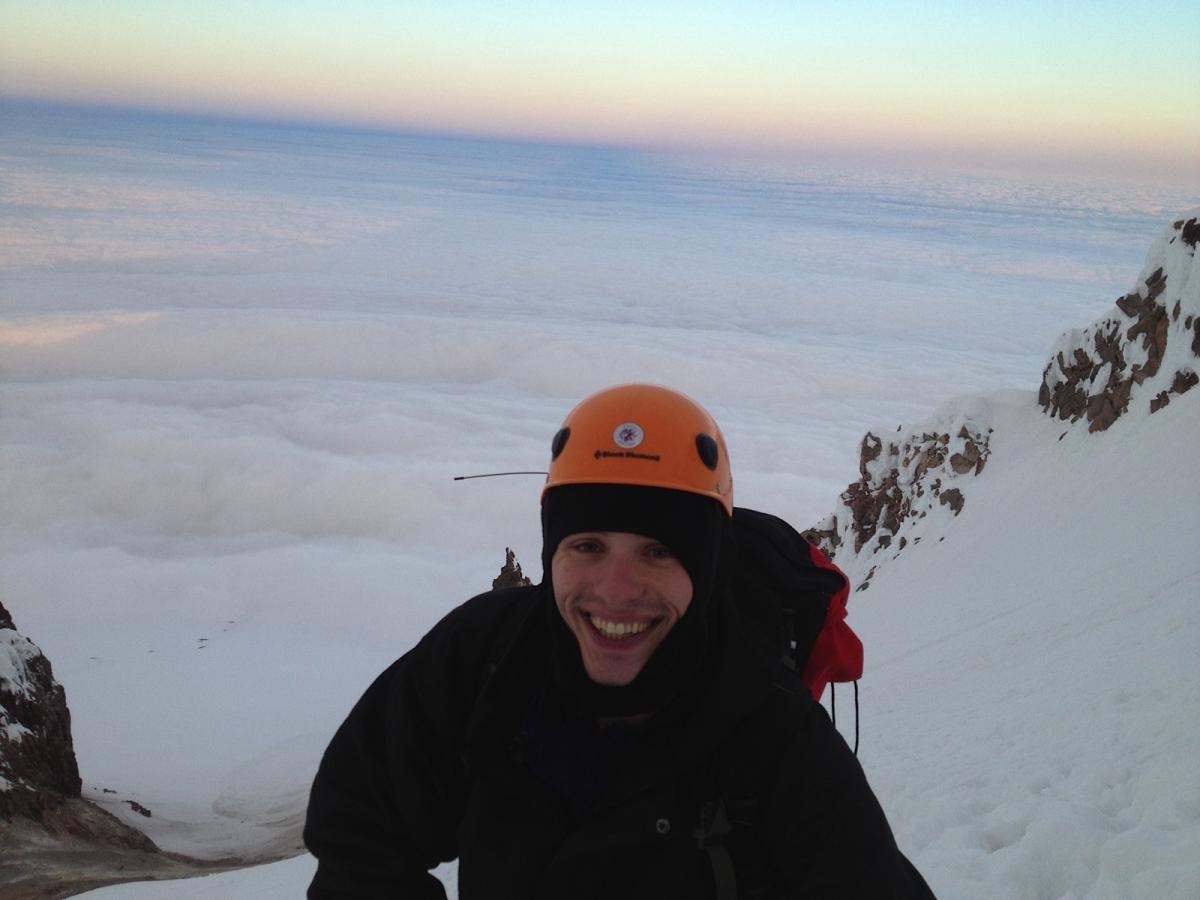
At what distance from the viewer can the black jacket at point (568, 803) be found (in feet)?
5.07

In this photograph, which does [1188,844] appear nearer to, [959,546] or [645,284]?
[959,546]

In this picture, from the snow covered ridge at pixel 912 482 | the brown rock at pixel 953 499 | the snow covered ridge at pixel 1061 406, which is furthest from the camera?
the snow covered ridge at pixel 912 482

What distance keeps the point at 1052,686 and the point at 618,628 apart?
4232mm

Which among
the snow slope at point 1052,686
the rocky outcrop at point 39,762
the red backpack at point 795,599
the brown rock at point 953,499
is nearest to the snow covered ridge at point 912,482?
the brown rock at point 953,499

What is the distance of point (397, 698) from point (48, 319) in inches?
2964

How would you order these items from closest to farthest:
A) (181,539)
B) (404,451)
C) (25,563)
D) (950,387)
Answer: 1. (25,563)
2. (181,539)
3. (404,451)
4. (950,387)

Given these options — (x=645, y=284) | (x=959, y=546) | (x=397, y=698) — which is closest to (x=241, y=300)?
(x=645, y=284)

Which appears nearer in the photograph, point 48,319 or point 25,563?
point 25,563

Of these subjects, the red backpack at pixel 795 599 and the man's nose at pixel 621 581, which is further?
the red backpack at pixel 795 599

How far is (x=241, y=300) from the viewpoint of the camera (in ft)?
259

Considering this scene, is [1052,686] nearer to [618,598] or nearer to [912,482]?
[618,598]

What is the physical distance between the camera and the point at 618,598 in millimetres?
1656

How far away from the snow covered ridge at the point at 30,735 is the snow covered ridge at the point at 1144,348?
12.1 metres

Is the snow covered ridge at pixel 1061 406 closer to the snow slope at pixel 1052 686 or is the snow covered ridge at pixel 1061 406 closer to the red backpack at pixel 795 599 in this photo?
the snow slope at pixel 1052 686
